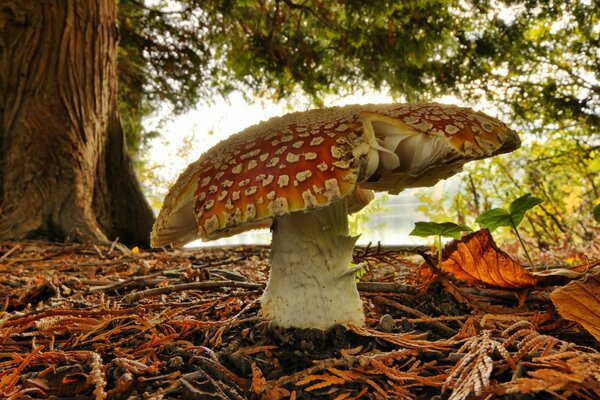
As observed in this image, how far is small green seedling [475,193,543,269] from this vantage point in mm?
1380

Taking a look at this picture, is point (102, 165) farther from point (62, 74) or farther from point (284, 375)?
point (284, 375)

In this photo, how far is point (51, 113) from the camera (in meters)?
3.70

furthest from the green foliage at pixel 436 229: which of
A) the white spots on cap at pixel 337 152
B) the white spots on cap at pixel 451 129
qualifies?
the white spots on cap at pixel 337 152

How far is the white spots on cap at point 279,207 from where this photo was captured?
3.28 ft

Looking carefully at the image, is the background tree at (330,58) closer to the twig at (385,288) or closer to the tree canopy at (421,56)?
the tree canopy at (421,56)

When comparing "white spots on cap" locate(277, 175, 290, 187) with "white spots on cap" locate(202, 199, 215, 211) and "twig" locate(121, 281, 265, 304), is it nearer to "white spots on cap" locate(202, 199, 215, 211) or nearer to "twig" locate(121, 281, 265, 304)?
"white spots on cap" locate(202, 199, 215, 211)

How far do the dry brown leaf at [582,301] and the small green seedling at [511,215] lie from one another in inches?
16.0

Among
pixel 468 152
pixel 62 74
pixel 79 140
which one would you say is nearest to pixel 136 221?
pixel 79 140

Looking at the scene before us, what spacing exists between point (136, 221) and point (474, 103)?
3953mm

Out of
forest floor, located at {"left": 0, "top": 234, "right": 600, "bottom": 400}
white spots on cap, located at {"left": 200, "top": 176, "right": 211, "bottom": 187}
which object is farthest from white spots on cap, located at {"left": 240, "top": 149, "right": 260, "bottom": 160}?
forest floor, located at {"left": 0, "top": 234, "right": 600, "bottom": 400}

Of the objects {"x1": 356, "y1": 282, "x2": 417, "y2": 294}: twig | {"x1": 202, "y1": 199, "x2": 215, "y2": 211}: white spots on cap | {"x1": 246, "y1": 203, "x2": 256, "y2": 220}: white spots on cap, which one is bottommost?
{"x1": 356, "y1": 282, "x2": 417, "y2": 294}: twig

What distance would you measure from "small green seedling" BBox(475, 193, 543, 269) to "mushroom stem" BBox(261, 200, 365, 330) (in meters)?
0.52

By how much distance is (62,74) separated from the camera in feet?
12.2

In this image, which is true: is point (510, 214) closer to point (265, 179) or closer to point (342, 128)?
point (342, 128)
